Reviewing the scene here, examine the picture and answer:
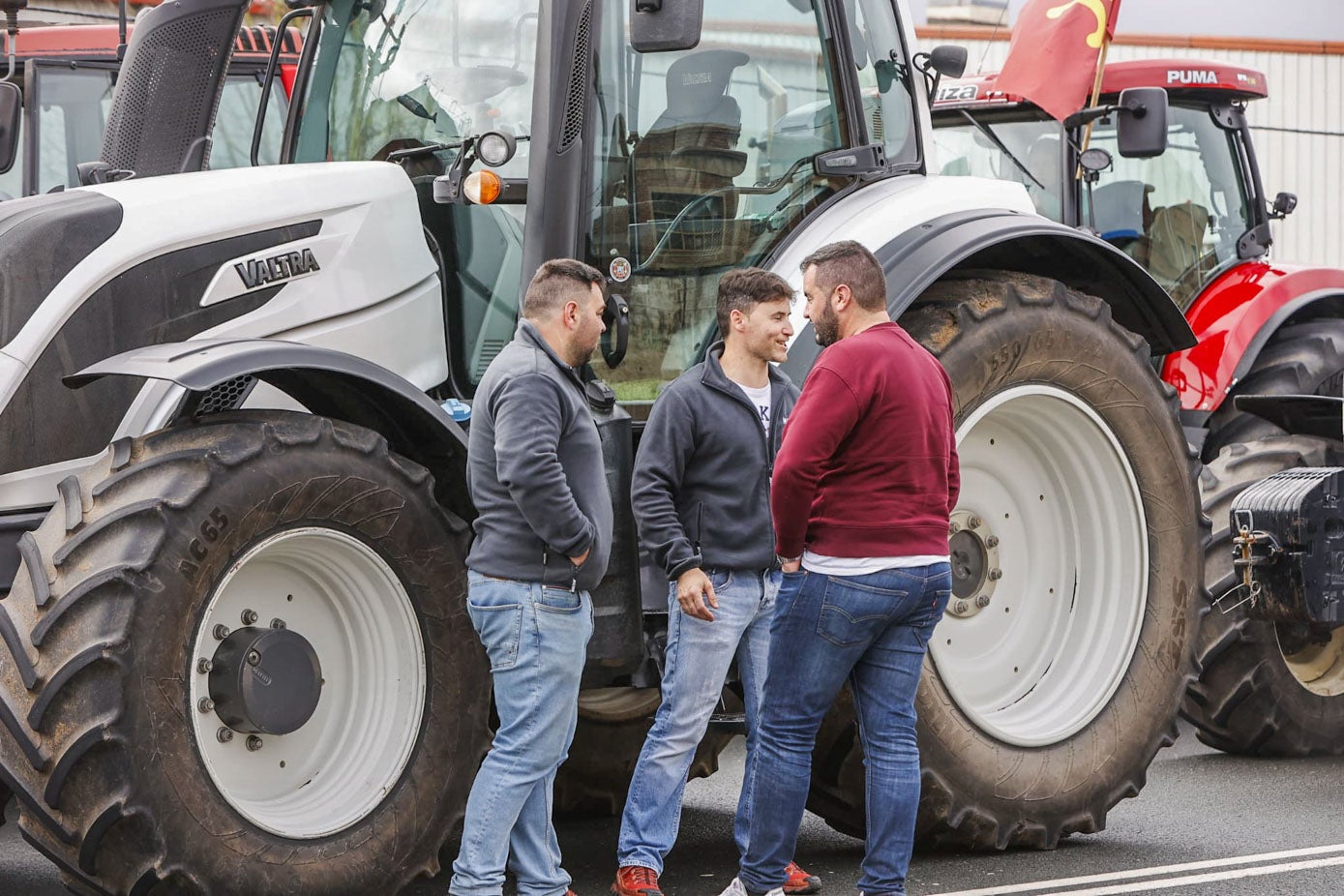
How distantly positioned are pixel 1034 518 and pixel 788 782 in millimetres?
1682

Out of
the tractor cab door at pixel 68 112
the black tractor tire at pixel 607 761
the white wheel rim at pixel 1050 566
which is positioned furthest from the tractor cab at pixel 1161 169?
the tractor cab door at pixel 68 112

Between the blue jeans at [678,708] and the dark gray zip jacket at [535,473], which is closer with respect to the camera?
the dark gray zip jacket at [535,473]

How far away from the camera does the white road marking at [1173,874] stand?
5.05 meters

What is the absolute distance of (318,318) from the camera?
5000 millimetres

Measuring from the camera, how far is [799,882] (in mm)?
4988

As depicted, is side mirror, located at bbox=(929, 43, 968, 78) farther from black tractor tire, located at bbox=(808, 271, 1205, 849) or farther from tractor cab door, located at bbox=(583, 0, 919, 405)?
black tractor tire, located at bbox=(808, 271, 1205, 849)

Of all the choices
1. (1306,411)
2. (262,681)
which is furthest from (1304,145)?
(262,681)

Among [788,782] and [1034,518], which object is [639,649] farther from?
[1034,518]

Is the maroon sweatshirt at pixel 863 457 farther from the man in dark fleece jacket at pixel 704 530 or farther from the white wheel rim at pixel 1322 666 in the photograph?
the white wheel rim at pixel 1322 666

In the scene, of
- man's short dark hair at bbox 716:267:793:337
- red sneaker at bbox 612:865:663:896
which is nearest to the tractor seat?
man's short dark hair at bbox 716:267:793:337

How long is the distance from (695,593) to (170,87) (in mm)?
2304

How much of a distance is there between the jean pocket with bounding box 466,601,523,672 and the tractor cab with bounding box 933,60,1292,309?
4924 mm

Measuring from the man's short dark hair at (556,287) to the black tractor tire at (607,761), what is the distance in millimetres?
1565

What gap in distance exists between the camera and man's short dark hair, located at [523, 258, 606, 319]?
457cm
